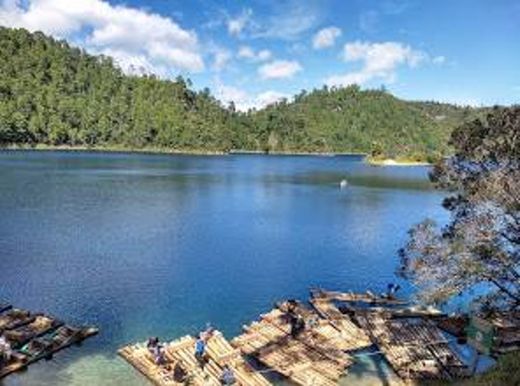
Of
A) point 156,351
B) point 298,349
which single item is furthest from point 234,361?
point 298,349

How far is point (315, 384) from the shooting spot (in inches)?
1297

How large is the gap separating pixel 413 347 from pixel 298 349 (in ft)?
24.5

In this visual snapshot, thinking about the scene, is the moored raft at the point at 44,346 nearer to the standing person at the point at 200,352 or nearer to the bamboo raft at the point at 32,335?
the bamboo raft at the point at 32,335

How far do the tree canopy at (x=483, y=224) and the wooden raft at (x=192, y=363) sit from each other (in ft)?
35.8

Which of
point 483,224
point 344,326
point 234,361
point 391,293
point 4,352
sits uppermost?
point 483,224

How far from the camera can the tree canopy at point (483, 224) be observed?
1214 inches

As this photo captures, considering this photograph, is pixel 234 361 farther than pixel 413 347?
No

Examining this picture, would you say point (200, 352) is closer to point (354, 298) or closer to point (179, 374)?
point (179, 374)

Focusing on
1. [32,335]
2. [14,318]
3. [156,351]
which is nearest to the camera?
[156,351]

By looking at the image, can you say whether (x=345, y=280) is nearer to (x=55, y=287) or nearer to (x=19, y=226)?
(x=55, y=287)

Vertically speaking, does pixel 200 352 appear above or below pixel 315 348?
above

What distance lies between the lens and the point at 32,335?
38812 millimetres

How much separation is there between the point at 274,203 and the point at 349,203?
14.6 metres

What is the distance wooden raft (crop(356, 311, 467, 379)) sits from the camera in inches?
1394
